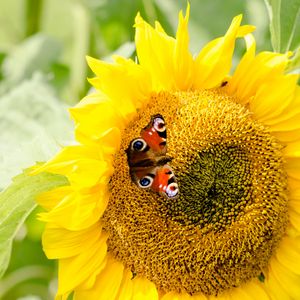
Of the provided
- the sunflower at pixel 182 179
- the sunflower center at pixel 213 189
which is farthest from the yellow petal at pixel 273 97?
the sunflower center at pixel 213 189

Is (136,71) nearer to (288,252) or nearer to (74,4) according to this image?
(288,252)

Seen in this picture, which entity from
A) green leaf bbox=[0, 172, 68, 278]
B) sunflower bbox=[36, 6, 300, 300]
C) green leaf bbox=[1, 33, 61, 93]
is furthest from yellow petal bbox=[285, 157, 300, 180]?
green leaf bbox=[1, 33, 61, 93]

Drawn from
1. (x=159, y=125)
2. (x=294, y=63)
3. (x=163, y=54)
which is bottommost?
(x=159, y=125)

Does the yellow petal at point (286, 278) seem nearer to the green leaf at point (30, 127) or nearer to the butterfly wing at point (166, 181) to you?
the butterfly wing at point (166, 181)

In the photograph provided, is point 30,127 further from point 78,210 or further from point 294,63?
point 294,63

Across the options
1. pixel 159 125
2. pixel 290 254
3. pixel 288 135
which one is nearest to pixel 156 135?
pixel 159 125

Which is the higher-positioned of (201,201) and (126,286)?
(201,201)

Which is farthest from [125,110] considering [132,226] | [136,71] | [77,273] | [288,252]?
[288,252]
